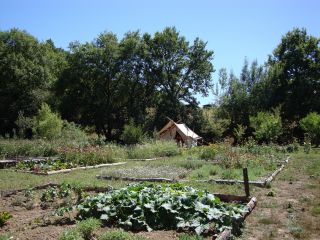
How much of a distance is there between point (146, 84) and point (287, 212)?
34.4 m

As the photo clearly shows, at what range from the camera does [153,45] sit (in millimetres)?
41625

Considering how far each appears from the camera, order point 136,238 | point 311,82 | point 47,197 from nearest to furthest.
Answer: point 136,238, point 47,197, point 311,82

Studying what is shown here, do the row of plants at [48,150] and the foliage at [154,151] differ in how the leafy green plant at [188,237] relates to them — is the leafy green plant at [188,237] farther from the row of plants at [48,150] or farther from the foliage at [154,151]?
the foliage at [154,151]

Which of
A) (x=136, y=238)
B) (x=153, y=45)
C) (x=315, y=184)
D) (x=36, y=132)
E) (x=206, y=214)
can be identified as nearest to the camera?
(x=136, y=238)

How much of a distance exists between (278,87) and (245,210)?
110 feet

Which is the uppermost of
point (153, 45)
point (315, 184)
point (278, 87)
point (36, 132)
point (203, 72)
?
point (153, 45)

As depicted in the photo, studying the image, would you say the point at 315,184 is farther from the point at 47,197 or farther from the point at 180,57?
the point at 180,57


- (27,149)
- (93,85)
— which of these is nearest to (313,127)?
(27,149)

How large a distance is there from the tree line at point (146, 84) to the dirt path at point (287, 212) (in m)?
25.1

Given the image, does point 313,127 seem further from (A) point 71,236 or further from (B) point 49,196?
(A) point 71,236

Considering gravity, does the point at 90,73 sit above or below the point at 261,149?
above

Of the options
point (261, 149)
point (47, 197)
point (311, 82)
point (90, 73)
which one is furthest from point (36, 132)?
point (311, 82)

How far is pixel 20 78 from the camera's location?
37.0 metres

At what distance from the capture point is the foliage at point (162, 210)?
5754mm
